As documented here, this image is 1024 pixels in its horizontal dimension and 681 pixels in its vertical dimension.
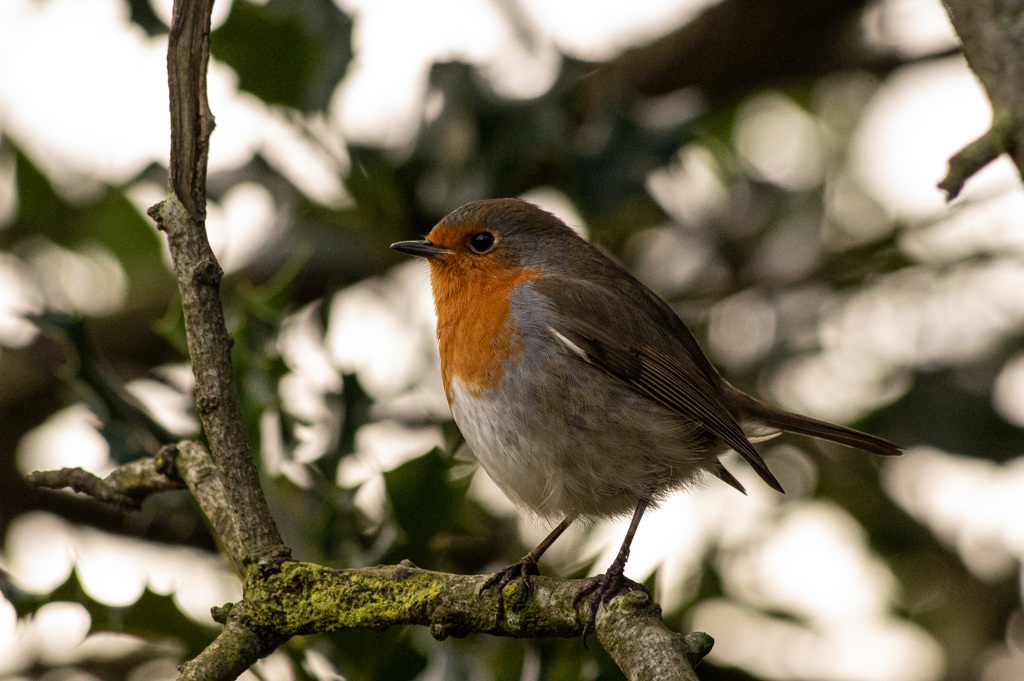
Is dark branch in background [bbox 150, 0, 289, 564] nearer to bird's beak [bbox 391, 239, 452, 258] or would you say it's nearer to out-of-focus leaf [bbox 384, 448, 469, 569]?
out-of-focus leaf [bbox 384, 448, 469, 569]

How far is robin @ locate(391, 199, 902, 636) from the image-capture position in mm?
3012

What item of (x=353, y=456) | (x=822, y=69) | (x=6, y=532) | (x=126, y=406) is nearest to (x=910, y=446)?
(x=822, y=69)

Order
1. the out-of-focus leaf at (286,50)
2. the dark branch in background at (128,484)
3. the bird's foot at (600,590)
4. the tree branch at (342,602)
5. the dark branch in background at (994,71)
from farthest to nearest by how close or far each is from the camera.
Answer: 1. the out-of-focus leaf at (286,50)
2. the dark branch in background at (128,484)
3. the bird's foot at (600,590)
4. the tree branch at (342,602)
5. the dark branch in background at (994,71)

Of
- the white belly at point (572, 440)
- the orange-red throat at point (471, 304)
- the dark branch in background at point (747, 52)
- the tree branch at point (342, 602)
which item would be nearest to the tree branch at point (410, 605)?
the tree branch at point (342, 602)

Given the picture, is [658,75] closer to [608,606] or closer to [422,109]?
[422,109]

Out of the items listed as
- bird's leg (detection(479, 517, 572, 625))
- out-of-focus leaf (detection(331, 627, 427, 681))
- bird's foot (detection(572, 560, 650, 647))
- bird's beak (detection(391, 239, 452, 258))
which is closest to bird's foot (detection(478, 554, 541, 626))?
bird's leg (detection(479, 517, 572, 625))

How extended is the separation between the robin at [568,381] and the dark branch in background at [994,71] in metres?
1.23

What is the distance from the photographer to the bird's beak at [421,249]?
356 cm

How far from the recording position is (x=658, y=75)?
4.78 metres

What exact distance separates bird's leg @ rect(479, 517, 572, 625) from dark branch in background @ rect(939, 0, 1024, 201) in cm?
123

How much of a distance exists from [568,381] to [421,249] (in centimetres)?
81

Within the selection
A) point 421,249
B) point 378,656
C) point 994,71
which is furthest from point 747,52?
point 378,656

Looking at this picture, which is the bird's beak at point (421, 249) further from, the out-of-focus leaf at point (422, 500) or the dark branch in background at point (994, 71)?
the dark branch in background at point (994, 71)

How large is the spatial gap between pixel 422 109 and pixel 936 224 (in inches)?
81.4
